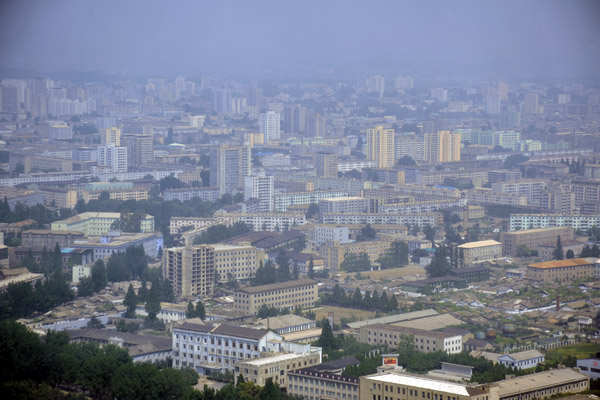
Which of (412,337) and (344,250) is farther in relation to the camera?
(344,250)

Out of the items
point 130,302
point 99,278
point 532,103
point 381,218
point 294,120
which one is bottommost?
point 130,302

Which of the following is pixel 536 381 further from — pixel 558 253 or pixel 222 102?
pixel 222 102

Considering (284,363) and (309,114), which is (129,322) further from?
(309,114)

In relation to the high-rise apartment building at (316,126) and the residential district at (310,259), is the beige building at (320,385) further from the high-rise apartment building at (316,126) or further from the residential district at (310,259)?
the high-rise apartment building at (316,126)

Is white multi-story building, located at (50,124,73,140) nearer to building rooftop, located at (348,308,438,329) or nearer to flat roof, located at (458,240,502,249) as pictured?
flat roof, located at (458,240,502,249)

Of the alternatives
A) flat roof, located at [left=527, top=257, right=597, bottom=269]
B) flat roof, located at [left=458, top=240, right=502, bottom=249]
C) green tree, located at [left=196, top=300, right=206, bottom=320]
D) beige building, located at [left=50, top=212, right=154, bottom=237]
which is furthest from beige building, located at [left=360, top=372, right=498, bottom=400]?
beige building, located at [left=50, top=212, right=154, bottom=237]

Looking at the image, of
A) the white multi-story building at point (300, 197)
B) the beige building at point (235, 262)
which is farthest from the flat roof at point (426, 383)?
the white multi-story building at point (300, 197)

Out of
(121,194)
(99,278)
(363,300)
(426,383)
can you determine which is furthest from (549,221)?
(426,383)
